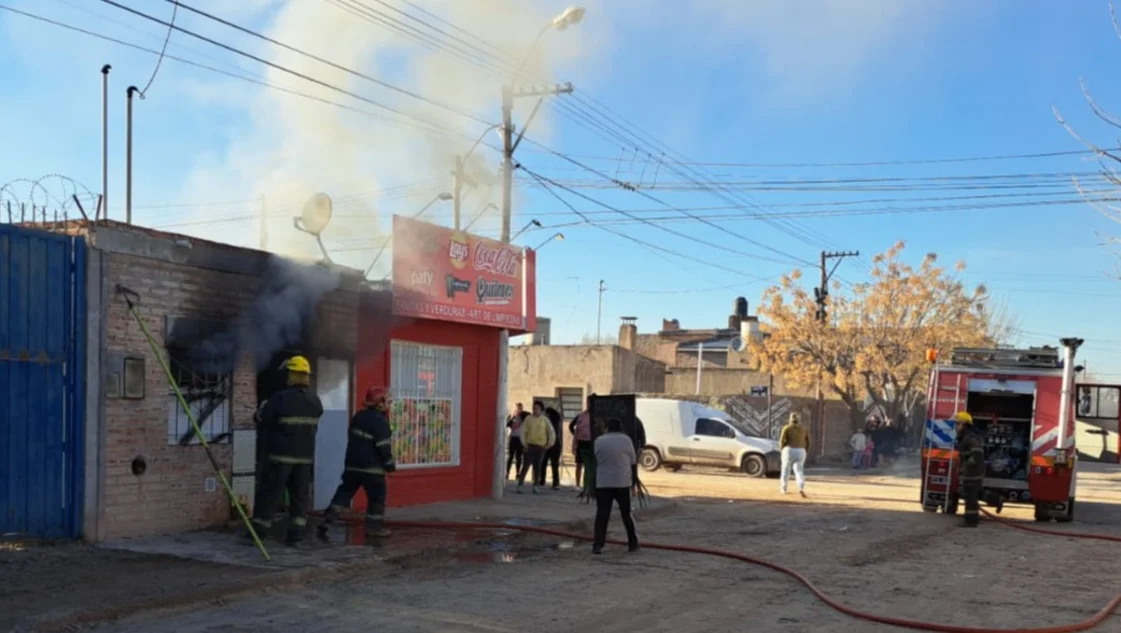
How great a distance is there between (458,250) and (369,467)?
5.04m

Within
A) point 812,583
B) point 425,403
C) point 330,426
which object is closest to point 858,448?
point 425,403

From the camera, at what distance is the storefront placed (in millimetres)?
14047

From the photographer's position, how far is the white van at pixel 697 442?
2584 cm

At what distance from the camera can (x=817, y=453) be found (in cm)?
3397

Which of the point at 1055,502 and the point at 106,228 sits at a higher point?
the point at 106,228

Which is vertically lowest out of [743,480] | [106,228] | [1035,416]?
[743,480]

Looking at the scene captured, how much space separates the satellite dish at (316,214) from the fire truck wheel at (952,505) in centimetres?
1053

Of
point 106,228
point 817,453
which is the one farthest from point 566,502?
point 817,453

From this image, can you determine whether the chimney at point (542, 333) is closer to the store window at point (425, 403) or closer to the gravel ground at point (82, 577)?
the store window at point (425, 403)

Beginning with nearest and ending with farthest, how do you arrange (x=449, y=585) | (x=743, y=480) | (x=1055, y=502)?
1. (x=449, y=585)
2. (x=1055, y=502)
3. (x=743, y=480)

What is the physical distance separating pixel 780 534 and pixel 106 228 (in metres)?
8.92

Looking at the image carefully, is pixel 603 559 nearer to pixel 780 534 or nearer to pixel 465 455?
pixel 780 534

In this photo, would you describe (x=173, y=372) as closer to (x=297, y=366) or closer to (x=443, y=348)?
(x=297, y=366)

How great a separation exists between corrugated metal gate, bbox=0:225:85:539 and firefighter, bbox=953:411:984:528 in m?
11.7
